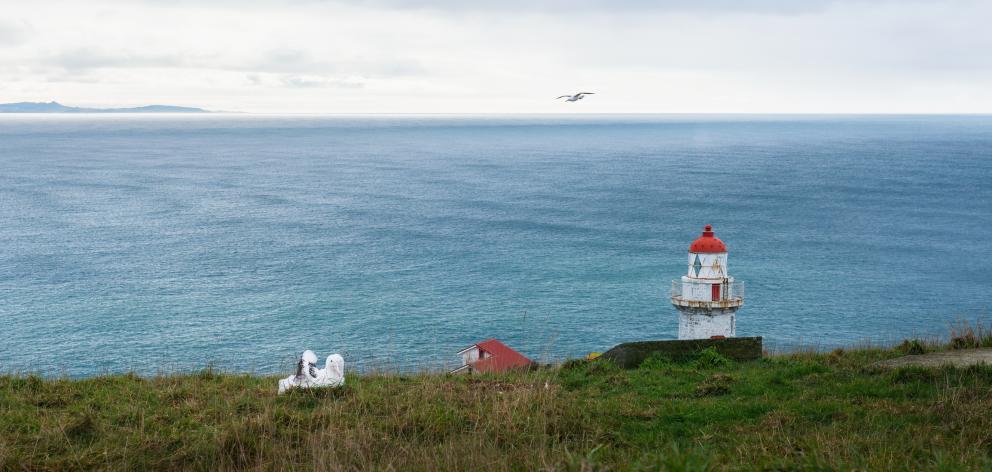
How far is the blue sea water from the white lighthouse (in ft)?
29.9

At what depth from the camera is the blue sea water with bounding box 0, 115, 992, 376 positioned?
4406 cm

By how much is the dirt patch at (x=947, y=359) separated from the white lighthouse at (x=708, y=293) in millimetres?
10036

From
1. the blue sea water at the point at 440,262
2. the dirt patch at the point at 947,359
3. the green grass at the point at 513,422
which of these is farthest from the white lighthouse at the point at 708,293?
the green grass at the point at 513,422

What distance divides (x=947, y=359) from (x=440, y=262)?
51.7 metres

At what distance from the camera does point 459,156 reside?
179 meters

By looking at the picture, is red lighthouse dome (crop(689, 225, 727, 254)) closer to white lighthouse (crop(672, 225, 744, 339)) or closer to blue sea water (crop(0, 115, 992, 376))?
white lighthouse (crop(672, 225, 744, 339))

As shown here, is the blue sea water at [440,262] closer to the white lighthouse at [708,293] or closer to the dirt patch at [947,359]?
the dirt patch at [947,359]

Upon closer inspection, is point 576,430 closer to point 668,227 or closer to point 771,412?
point 771,412

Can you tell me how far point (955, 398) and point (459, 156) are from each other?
561ft

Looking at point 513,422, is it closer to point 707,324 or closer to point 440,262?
point 707,324

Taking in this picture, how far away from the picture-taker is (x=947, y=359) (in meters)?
12.6

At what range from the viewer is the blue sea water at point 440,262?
4406 centimetres

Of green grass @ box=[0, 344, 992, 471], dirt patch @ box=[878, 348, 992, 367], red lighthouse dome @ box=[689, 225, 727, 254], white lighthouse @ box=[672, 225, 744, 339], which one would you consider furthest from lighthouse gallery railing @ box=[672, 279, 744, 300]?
green grass @ box=[0, 344, 992, 471]

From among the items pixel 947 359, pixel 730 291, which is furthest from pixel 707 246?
pixel 947 359
